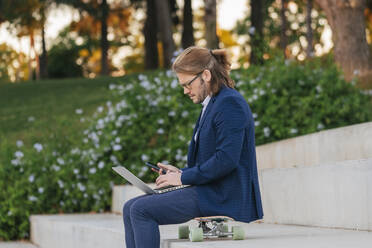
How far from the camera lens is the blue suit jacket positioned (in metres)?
3.73

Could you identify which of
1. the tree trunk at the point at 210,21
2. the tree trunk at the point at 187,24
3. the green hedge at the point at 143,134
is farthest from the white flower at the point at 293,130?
the tree trunk at the point at 187,24

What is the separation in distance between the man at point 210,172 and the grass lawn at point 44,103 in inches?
320

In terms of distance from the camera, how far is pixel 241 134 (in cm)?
375

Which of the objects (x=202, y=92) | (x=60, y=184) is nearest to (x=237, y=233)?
(x=202, y=92)

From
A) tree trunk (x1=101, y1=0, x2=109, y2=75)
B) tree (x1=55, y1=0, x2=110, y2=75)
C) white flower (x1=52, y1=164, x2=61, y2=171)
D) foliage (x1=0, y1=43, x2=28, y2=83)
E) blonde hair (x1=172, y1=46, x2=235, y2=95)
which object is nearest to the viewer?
blonde hair (x1=172, y1=46, x2=235, y2=95)

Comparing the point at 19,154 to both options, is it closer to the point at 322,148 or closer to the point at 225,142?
the point at 322,148

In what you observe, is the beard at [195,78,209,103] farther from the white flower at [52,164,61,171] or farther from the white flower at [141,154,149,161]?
the white flower at [52,164,61,171]

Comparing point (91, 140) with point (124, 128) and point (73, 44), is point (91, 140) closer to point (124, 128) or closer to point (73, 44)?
point (124, 128)

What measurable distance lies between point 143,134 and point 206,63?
5178 millimetres

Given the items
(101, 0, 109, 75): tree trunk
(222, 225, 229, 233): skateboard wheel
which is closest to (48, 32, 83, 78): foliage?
(101, 0, 109, 75): tree trunk

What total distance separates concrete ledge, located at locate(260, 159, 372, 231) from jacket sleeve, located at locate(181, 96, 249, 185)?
4.36 feet

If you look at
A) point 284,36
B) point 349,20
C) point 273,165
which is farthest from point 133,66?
point 273,165

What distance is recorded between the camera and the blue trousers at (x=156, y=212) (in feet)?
12.5

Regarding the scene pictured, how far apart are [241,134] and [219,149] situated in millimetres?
143
